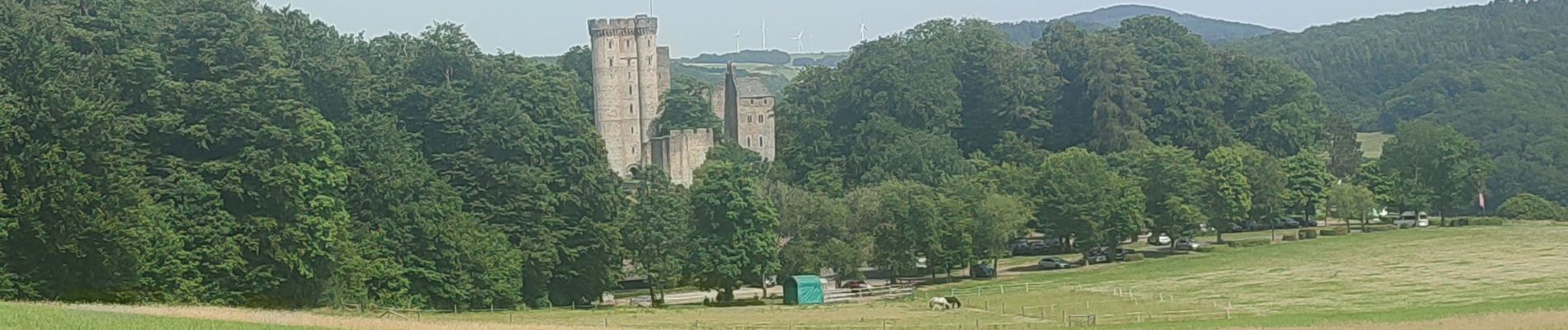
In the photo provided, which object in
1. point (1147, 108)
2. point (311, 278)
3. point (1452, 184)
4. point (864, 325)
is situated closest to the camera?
point (864, 325)

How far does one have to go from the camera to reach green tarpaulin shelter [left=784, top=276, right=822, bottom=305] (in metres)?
71.7

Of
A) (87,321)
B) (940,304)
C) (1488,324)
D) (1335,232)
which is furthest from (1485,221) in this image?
(87,321)

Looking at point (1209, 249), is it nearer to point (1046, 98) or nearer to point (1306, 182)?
point (1306, 182)

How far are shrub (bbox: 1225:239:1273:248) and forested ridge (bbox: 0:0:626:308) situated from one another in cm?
3214

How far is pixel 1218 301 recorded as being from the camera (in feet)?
212

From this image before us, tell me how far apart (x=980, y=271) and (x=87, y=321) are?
52205 millimetres

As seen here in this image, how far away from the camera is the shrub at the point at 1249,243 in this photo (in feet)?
312

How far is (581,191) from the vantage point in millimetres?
73125

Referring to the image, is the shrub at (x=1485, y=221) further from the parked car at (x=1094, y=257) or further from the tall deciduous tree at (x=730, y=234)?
the tall deciduous tree at (x=730, y=234)

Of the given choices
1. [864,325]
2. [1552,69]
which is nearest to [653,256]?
[864,325]

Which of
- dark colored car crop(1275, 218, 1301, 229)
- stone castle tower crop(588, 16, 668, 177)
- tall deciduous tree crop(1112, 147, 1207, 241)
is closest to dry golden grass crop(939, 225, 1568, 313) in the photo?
tall deciduous tree crop(1112, 147, 1207, 241)

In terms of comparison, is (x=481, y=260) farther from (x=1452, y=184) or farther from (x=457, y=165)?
(x=1452, y=184)

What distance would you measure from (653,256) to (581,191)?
412cm

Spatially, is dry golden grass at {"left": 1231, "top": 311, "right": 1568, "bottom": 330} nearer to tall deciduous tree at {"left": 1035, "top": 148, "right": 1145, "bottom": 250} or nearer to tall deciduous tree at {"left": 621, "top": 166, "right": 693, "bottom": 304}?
tall deciduous tree at {"left": 621, "top": 166, "right": 693, "bottom": 304}
